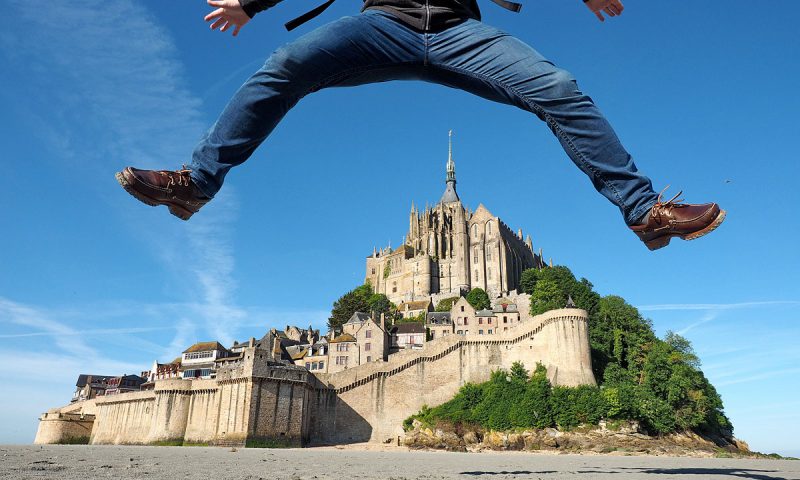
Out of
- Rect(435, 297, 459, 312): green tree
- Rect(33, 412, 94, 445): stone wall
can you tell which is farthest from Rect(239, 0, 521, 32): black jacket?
Rect(435, 297, 459, 312): green tree

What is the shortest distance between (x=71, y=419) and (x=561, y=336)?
48956 mm

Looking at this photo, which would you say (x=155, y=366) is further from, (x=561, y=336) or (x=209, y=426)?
(x=561, y=336)

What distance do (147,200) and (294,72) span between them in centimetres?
148

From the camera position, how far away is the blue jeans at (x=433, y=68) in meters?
4.19

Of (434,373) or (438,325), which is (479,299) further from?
(434,373)

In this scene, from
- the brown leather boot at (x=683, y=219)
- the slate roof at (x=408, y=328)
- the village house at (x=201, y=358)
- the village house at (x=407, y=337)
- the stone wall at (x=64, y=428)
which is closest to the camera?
the brown leather boot at (x=683, y=219)

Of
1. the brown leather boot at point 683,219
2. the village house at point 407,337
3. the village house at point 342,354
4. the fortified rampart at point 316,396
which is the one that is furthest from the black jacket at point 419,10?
the village house at point 407,337

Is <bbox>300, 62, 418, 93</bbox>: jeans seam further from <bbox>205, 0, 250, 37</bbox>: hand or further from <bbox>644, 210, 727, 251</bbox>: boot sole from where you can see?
<bbox>644, 210, 727, 251</bbox>: boot sole

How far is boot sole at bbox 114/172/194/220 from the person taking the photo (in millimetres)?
4184

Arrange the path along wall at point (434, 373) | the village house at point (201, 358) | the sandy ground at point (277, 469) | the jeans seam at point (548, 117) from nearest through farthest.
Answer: the jeans seam at point (548, 117), the sandy ground at point (277, 469), the path along wall at point (434, 373), the village house at point (201, 358)

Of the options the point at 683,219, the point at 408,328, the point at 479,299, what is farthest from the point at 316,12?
the point at 479,299

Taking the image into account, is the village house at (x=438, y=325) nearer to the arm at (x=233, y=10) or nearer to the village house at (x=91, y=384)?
the village house at (x=91, y=384)

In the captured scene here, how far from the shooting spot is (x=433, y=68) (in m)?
4.40

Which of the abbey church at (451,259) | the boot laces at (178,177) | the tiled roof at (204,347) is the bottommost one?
the boot laces at (178,177)
